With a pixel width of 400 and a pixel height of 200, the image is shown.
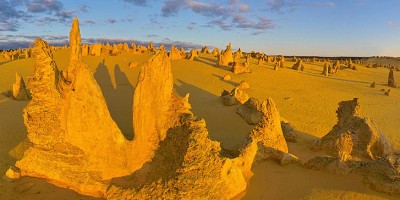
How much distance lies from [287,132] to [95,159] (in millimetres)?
8943

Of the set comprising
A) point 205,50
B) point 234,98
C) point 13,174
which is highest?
point 205,50

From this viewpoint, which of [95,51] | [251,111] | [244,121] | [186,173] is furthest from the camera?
[95,51]

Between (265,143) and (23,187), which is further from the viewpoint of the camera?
(265,143)

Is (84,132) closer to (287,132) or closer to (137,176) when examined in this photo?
(137,176)

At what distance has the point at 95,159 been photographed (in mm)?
A: 9719

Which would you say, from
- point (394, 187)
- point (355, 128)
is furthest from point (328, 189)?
point (355, 128)

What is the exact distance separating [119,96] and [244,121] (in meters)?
9.12

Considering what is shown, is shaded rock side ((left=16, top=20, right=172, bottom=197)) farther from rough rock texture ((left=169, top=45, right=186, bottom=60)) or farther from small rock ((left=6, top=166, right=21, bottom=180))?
rough rock texture ((left=169, top=45, right=186, bottom=60))

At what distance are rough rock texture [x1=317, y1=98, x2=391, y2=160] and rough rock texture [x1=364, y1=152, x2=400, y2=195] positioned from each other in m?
2.90

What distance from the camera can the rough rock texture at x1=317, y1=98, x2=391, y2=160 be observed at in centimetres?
1338

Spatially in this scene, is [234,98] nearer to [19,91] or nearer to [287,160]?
[287,160]

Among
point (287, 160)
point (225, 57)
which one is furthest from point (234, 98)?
point (225, 57)

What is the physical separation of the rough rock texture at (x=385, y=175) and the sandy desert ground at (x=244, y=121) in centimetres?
26

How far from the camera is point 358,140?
1358 cm
